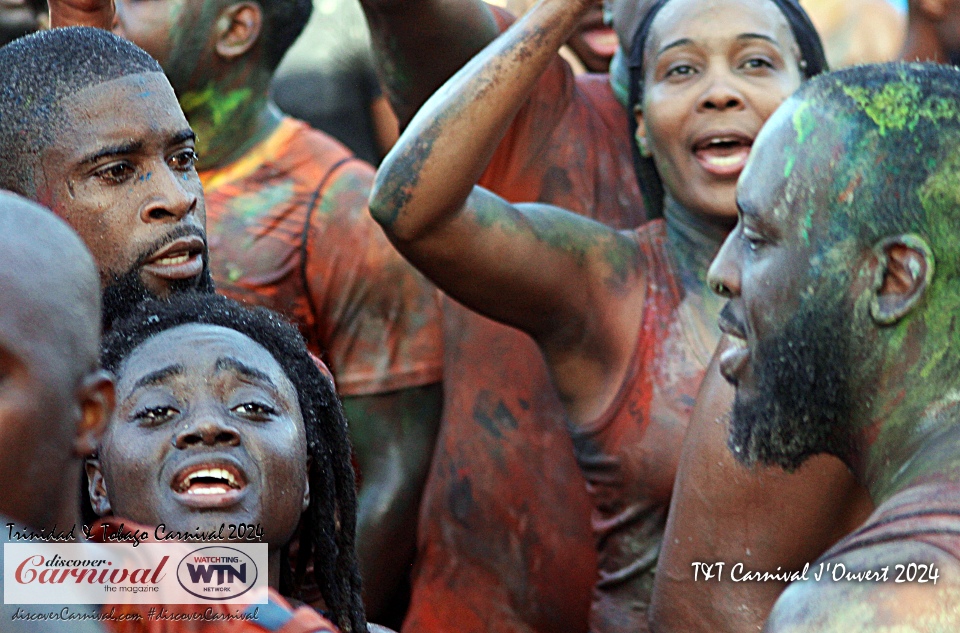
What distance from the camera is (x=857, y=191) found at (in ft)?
7.86

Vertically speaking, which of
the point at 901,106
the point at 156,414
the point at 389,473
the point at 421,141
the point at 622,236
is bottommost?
the point at 389,473

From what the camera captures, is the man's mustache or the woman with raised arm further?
the woman with raised arm

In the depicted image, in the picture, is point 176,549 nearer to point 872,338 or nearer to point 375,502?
point 872,338

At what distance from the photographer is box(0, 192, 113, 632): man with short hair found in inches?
71.3

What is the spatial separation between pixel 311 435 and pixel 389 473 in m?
1.31

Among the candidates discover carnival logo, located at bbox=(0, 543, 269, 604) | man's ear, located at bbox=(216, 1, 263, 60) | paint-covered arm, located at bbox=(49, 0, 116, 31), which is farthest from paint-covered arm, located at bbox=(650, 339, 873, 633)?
man's ear, located at bbox=(216, 1, 263, 60)

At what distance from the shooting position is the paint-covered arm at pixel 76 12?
11.1 ft

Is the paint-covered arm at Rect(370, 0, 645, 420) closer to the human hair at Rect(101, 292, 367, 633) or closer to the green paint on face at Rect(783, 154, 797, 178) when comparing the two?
the human hair at Rect(101, 292, 367, 633)

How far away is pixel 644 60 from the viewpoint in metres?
4.06

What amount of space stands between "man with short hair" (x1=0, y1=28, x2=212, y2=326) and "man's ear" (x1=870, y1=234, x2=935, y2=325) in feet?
3.81

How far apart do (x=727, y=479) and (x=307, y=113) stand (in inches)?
121

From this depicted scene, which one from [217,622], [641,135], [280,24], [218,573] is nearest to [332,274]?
[280,24]

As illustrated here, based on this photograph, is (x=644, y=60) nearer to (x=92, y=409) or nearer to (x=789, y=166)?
(x=789, y=166)

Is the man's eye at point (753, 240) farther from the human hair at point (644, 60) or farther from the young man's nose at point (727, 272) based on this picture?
the human hair at point (644, 60)
